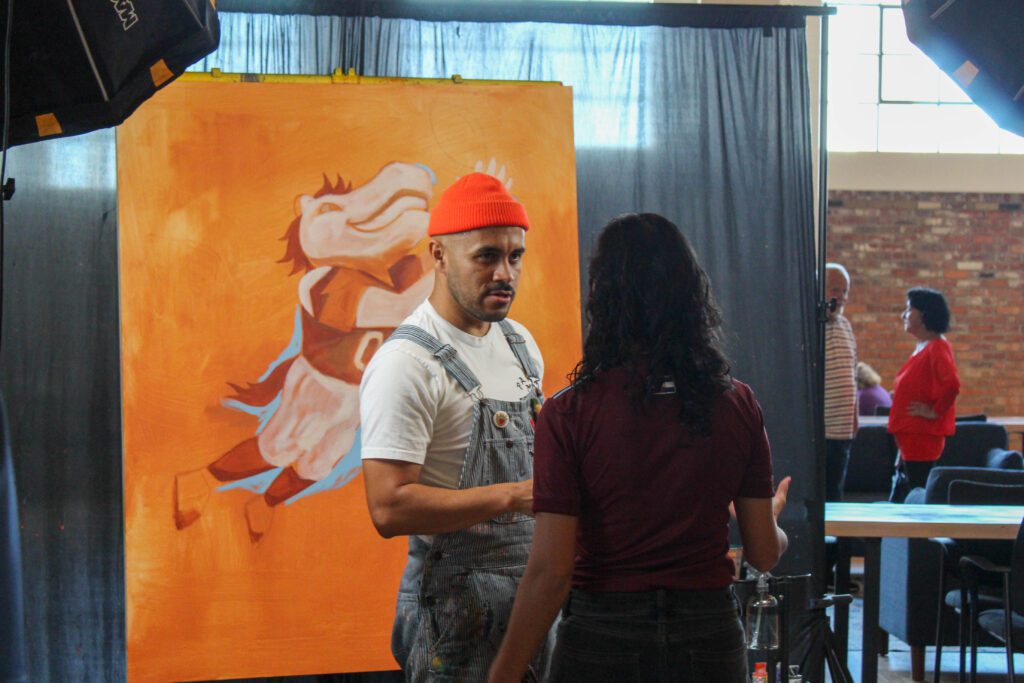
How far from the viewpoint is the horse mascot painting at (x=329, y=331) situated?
3199 millimetres

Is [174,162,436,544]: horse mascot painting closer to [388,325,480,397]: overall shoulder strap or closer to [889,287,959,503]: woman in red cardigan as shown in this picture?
[388,325,480,397]: overall shoulder strap

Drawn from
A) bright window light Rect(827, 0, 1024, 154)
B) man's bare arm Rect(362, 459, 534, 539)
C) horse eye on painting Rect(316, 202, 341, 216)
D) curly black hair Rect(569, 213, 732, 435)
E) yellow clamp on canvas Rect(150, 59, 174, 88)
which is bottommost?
man's bare arm Rect(362, 459, 534, 539)

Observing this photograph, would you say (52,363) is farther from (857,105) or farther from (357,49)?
(857,105)

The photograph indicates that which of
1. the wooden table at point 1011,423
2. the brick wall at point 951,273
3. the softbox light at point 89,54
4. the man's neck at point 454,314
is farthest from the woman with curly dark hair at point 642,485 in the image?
the brick wall at point 951,273

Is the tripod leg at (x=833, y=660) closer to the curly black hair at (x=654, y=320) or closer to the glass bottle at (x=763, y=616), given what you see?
the glass bottle at (x=763, y=616)

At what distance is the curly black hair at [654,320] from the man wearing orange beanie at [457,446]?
0.37 m

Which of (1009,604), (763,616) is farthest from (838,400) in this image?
(763,616)

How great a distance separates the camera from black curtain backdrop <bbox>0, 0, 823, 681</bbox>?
3.34 m

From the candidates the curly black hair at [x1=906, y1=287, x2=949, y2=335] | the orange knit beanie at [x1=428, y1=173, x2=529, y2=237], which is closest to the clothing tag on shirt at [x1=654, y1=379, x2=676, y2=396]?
the orange knit beanie at [x1=428, y1=173, x2=529, y2=237]

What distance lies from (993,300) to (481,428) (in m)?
9.40

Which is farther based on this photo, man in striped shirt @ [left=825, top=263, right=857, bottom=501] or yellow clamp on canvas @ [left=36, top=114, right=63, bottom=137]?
man in striped shirt @ [left=825, top=263, right=857, bottom=501]

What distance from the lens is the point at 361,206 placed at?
10.7ft

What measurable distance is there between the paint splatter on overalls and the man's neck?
9 cm

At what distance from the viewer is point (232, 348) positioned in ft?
10.5
